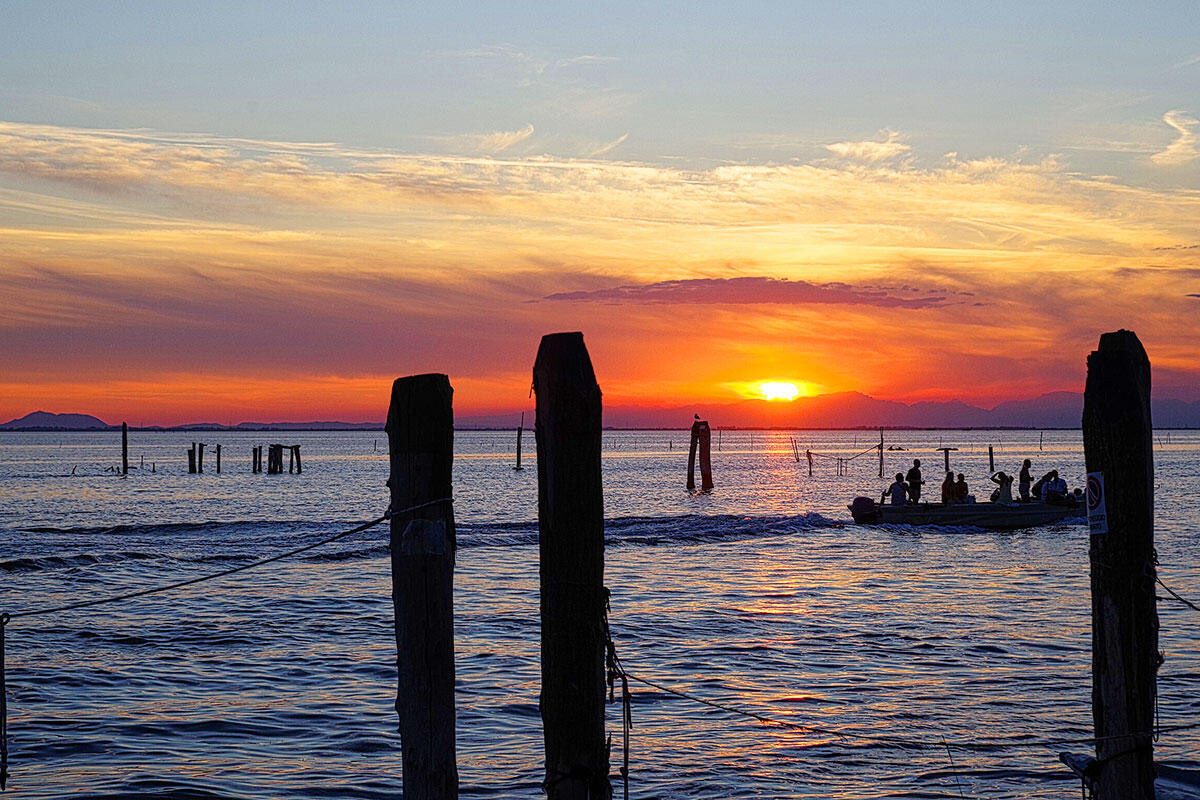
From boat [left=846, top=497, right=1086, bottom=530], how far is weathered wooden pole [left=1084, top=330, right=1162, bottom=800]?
28.3 metres

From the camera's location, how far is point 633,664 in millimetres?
14406

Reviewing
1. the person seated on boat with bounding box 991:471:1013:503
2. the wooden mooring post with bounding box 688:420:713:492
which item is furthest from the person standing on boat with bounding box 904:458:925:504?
the wooden mooring post with bounding box 688:420:713:492

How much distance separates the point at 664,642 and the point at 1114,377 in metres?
10.7

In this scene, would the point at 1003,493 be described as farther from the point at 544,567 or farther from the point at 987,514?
the point at 544,567

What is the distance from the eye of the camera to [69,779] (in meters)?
9.88

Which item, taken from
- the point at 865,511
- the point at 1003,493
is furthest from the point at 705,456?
the point at 1003,493

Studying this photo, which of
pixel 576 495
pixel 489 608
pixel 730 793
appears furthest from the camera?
pixel 489 608

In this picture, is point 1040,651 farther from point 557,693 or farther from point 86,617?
point 86,617

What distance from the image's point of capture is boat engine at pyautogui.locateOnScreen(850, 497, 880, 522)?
34.4 m

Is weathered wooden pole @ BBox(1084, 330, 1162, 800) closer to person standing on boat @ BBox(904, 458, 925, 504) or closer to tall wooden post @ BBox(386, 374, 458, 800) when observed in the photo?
tall wooden post @ BBox(386, 374, 458, 800)

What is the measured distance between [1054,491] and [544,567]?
105ft

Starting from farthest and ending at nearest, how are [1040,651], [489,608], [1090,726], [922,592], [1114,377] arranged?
[922,592] < [489,608] < [1040,651] < [1090,726] < [1114,377]

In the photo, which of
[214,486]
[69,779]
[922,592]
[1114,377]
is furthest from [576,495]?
[214,486]

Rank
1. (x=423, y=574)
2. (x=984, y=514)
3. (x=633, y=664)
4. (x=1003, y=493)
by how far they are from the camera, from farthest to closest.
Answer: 1. (x=1003, y=493)
2. (x=984, y=514)
3. (x=633, y=664)
4. (x=423, y=574)
